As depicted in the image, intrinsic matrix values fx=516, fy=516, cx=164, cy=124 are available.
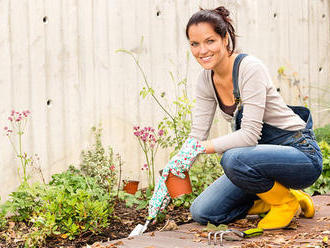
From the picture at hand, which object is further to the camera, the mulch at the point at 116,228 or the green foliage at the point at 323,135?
the green foliage at the point at 323,135

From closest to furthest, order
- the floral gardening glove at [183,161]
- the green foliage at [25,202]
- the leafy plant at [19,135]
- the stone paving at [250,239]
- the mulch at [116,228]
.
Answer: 1. the stone paving at [250,239]
2. the floral gardening glove at [183,161]
3. the mulch at [116,228]
4. the green foliage at [25,202]
5. the leafy plant at [19,135]

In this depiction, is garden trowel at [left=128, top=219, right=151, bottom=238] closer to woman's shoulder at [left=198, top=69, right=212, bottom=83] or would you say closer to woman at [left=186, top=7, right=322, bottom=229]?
woman at [left=186, top=7, right=322, bottom=229]

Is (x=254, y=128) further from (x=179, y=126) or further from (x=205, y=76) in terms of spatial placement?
(x=179, y=126)

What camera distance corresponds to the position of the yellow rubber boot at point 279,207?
2859mm

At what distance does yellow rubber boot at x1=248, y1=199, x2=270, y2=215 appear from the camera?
3242 millimetres

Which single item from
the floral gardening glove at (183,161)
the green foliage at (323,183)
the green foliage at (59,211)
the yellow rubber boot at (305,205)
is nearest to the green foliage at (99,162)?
the green foliage at (59,211)

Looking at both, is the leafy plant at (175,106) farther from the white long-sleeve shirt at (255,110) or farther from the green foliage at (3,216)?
the green foliage at (3,216)

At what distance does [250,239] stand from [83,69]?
6.60 feet

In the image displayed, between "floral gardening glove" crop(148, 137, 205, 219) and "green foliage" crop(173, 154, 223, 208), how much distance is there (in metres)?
0.70

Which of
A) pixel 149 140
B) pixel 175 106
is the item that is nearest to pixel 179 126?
pixel 175 106

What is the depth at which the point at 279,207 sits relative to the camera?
9.47 ft

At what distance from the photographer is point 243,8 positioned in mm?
5391

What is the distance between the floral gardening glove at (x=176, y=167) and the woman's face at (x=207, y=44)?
0.45 metres

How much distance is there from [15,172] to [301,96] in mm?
3722
